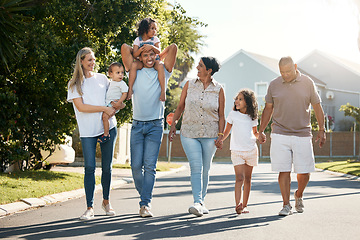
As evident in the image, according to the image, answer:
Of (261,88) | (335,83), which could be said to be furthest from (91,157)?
(335,83)

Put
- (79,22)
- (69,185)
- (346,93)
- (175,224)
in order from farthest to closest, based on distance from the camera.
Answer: (346,93)
(79,22)
(69,185)
(175,224)

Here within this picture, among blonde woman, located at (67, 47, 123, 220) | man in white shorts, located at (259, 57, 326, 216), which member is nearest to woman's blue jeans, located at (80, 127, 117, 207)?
blonde woman, located at (67, 47, 123, 220)

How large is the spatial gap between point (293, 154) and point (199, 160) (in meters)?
1.30

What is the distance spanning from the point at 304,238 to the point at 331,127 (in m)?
40.7

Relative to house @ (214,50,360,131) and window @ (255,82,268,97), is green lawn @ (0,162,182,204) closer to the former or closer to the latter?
window @ (255,82,268,97)

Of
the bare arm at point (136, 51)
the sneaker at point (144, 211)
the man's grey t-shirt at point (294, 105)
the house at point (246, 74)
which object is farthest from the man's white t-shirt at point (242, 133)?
the house at point (246, 74)

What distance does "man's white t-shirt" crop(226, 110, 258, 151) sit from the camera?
7059 millimetres

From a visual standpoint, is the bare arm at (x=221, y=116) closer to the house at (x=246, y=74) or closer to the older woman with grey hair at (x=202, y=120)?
the older woman with grey hair at (x=202, y=120)

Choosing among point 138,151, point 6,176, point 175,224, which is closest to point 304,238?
point 175,224

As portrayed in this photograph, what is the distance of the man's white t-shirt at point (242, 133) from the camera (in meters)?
7.06

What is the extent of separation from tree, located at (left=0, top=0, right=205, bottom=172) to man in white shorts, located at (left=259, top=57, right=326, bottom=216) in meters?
6.32

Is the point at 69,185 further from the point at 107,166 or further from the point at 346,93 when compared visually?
the point at 346,93

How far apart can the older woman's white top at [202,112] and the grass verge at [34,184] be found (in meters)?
3.17

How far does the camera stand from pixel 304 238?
5352 mm
